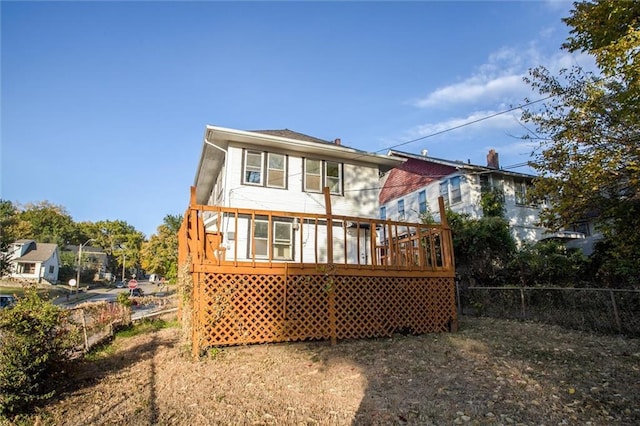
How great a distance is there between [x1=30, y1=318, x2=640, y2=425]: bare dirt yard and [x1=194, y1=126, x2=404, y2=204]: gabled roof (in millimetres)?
7228

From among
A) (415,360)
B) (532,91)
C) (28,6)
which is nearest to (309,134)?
(532,91)

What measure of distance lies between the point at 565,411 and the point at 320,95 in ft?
42.4

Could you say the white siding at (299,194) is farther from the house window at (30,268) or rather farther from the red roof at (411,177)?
the house window at (30,268)

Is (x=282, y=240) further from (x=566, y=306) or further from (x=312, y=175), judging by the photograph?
(x=566, y=306)

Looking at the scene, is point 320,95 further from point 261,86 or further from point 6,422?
point 6,422

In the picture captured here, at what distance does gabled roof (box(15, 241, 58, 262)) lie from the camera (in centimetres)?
4831

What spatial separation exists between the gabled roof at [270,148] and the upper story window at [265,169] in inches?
11.7

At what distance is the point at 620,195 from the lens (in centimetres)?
855

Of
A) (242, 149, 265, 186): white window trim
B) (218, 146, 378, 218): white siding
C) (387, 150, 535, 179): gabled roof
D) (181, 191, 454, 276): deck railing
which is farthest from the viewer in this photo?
(387, 150, 535, 179): gabled roof

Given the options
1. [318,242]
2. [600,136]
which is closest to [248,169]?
[318,242]

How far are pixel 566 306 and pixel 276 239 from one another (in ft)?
28.5

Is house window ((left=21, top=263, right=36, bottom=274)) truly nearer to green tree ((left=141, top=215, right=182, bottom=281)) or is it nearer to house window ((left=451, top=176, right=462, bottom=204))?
green tree ((left=141, top=215, right=182, bottom=281))

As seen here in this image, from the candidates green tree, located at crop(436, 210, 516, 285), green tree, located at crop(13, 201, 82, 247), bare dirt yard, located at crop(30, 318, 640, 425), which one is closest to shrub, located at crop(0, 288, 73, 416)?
bare dirt yard, located at crop(30, 318, 640, 425)

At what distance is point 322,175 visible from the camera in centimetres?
1401
